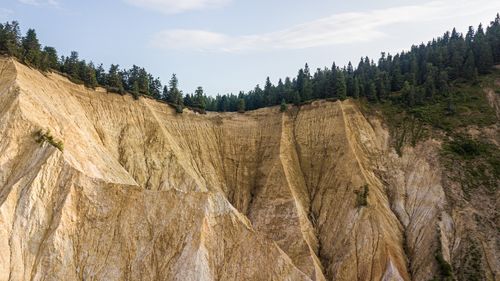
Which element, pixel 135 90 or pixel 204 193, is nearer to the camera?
pixel 204 193

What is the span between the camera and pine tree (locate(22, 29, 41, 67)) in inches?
2685

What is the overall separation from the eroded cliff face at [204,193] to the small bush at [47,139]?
2.13 feet

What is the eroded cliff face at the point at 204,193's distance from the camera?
154ft

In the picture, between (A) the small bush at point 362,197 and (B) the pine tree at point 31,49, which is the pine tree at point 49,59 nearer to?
(B) the pine tree at point 31,49

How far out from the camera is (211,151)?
3088 inches

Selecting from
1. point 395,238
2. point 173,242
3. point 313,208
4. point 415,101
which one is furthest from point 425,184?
point 173,242

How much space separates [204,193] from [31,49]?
3551cm

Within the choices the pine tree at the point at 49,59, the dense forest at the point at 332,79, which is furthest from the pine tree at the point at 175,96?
the pine tree at the point at 49,59

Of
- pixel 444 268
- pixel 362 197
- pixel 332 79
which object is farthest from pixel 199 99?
pixel 444 268

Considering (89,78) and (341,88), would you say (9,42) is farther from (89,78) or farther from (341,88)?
(341,88)

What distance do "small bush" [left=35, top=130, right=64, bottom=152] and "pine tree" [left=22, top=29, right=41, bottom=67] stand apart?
1904cm

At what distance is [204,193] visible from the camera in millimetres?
53688

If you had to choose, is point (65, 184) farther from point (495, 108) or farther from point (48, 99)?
point (495, 108)

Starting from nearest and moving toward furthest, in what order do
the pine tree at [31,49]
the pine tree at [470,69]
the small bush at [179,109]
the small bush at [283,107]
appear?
the pine tree at [31,49]
the small bush at [179,109]
the small bush at [283,107]
the pine tree at [470,69]
